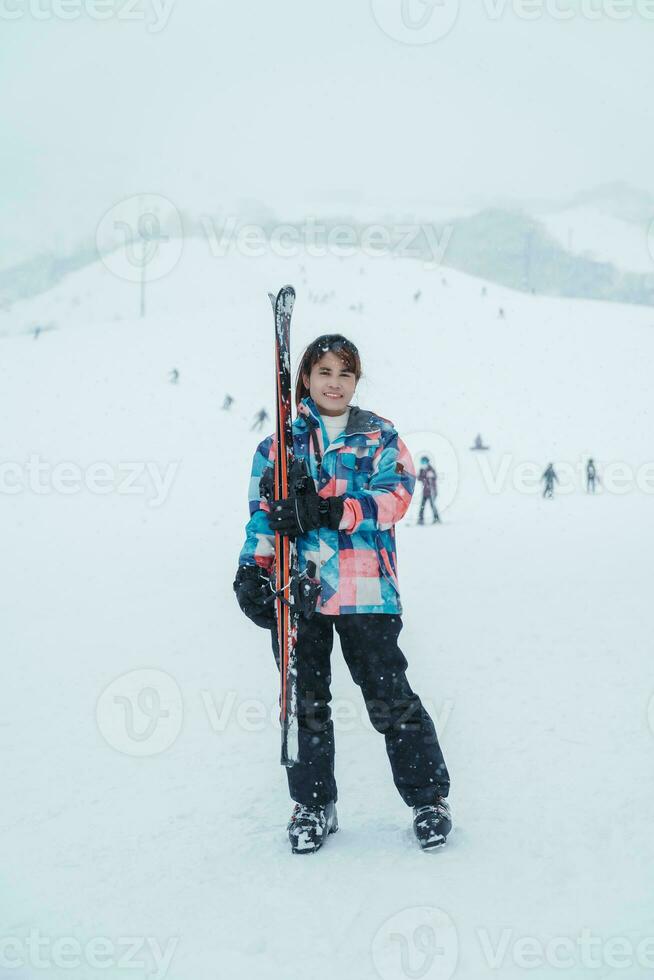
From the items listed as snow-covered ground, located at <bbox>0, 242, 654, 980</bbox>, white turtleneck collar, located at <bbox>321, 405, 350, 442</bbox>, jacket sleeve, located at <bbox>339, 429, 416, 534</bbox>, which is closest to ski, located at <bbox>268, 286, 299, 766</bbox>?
white turtleneck collar, located at <bbox>321, 405, 350, 442</bbox>

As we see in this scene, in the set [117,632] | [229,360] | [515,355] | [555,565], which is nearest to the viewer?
[117,632]

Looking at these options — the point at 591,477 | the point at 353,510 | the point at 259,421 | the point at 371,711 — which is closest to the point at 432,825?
the point at 371,711

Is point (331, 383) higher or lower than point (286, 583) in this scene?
higher

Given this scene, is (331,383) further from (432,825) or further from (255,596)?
(432,825)

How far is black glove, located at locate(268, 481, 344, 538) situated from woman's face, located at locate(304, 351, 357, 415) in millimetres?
440

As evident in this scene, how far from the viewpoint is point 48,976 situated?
82.7 inches

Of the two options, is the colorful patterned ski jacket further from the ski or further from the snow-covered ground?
the snow-covered ground

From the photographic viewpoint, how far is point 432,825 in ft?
8.91

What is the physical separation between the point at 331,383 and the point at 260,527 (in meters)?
0.64

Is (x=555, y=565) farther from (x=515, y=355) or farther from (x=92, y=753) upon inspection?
(x=515, y=355)

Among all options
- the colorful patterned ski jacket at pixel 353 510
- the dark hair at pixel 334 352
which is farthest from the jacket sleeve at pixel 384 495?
the dark hair at pixel 334 352

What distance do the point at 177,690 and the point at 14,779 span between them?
58.4 inches

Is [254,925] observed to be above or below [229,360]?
below

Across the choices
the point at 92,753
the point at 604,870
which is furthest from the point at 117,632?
the point at 604,870
